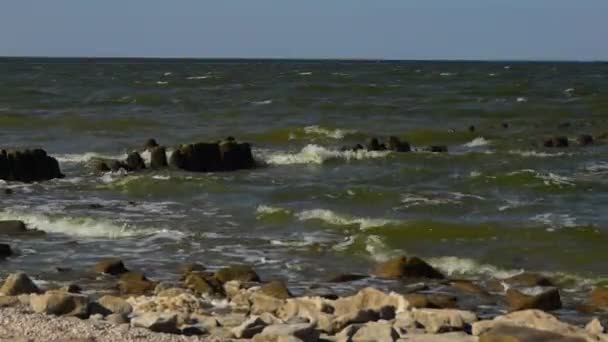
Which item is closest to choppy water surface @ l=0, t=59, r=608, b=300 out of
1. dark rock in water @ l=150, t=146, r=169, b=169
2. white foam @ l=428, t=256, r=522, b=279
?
white foam @ l=428, t=256, r=522, b=279

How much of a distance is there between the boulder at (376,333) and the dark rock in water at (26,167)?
16465mm

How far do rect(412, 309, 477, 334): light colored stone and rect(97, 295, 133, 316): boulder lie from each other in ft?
10.2

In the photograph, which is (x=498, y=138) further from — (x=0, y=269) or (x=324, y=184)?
(x=0, y=269)

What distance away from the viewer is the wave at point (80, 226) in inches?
693

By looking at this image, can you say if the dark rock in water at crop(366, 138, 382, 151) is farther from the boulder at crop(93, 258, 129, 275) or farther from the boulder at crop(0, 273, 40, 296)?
the boulder at crop(0, 273, 40, 296)

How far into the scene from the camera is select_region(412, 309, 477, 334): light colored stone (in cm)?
1059

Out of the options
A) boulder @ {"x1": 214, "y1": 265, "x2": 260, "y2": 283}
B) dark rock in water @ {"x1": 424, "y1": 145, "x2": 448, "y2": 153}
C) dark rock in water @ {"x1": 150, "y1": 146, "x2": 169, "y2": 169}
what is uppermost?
boulder @ {"x1": 214, "y1": 265, "x2": 260, "y2": 283}

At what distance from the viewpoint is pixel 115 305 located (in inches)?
444

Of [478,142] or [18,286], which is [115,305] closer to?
[18,286]

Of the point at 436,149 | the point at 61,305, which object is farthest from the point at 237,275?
the point at 436,149

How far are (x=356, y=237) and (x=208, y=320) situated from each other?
6.64m

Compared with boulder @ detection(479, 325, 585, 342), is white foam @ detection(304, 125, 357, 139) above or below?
below

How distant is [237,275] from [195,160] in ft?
44.6

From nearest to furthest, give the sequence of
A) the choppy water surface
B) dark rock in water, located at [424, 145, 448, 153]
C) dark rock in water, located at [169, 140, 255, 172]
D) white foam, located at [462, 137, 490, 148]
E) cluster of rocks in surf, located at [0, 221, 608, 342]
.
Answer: cluster of rocks in surf, located at [0, 221, 608, 342] → the choppy water surface → dark rock in water, located at [169, 140, 255, 172] → dark rock in water, located at [424, 145, 448, 153] → white foam, located at [462, 137, 490, 148]
